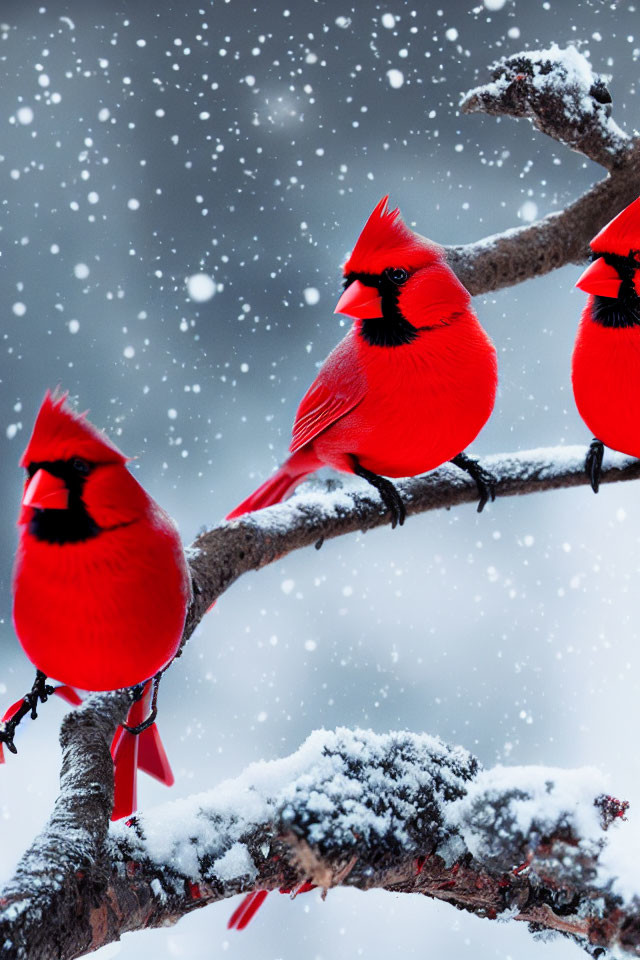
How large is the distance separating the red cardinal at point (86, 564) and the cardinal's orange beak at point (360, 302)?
188 millimetres

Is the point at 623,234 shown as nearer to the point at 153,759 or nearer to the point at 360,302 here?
the point at 360,302

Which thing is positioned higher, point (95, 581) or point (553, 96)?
point (553, 96)

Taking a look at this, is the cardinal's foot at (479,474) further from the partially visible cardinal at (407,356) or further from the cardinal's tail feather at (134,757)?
the cardinal's tail feather at (134,757)

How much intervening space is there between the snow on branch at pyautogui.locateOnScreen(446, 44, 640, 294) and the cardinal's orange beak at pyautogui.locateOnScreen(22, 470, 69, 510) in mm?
443

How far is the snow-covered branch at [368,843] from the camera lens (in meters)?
0.48

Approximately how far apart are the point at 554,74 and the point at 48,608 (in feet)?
2.20

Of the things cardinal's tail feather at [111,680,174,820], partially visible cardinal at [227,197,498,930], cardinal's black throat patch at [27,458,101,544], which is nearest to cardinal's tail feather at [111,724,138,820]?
cardinal's tail feather at [111,680,174,820]

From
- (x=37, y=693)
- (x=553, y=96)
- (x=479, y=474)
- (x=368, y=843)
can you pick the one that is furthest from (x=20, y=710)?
(x=553, y=96)

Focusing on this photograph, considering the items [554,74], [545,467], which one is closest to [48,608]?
[545,467]

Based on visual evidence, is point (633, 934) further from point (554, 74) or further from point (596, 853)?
point (554, 74)

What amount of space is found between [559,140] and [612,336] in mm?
337

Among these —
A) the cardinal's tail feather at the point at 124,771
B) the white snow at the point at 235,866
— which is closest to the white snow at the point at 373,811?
the white snow at the point at 235,866

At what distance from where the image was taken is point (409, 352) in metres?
0.59

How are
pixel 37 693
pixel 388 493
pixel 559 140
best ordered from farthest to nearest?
1. pixel 559 140
2. pixel 388 493
3. pixel 37 693
